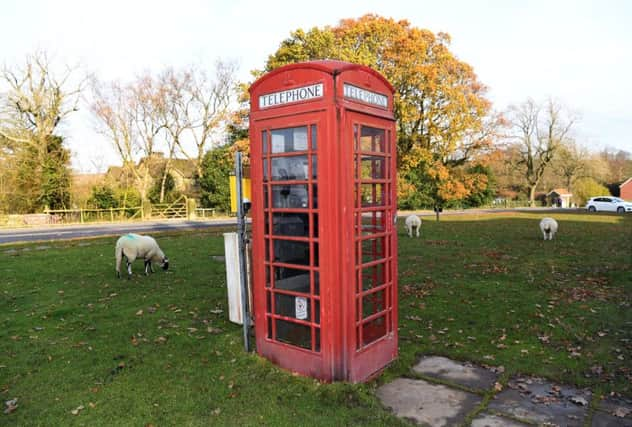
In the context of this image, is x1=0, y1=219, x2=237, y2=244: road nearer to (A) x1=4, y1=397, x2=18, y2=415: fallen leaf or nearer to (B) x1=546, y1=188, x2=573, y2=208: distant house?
(A) x1=4, y1=397, x2=18, y2=415: fallen leaf

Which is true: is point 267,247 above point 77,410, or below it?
above

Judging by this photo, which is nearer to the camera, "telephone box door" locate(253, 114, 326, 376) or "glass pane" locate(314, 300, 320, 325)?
"telephone box door" locate(253, 114, 326, 376)

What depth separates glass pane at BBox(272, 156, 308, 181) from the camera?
4371 mm

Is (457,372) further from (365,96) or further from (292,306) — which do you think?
(365,96)

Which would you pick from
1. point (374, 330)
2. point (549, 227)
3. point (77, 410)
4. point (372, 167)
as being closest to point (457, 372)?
point (374, 330)

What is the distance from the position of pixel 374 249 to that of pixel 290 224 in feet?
3.50

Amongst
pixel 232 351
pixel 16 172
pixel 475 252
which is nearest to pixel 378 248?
pixel 232 351

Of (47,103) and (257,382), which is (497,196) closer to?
(47,103)

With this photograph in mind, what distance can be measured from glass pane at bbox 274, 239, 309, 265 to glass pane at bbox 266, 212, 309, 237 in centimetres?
10

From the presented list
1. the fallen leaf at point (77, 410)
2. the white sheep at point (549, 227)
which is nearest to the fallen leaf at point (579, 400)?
the fallen leaf at point (77, 410)

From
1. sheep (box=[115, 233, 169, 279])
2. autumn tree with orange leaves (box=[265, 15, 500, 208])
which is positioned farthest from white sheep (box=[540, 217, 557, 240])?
sheep (box=[115, 233, 169, 279])

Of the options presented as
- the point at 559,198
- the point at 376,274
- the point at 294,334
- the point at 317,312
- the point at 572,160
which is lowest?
the point at 294,334

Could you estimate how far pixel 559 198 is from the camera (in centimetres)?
6397

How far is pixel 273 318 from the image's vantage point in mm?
4797
